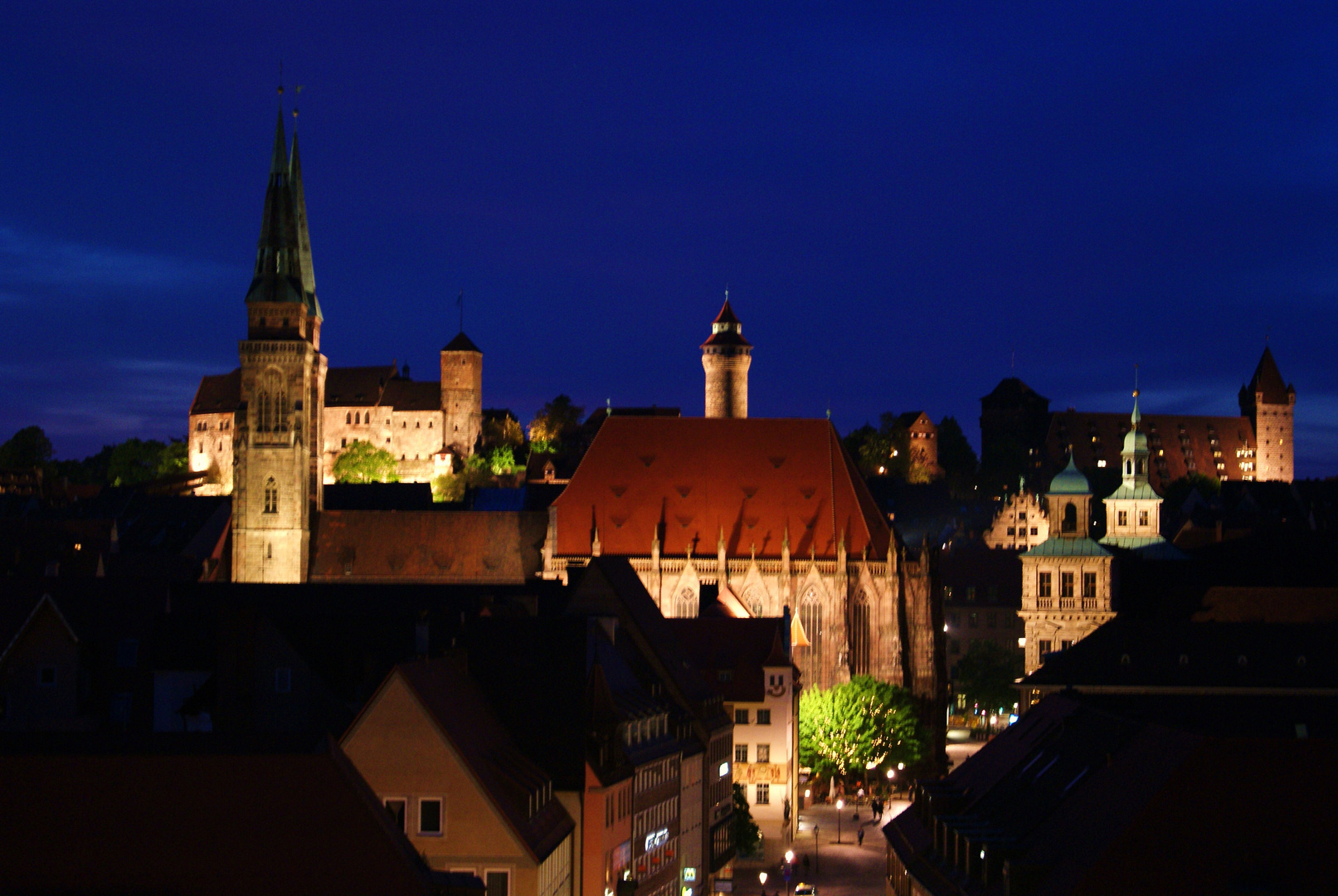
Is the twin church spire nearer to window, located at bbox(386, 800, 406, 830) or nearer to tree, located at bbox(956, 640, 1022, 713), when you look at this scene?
tree, located at bbox(956, 640, 1022, 713)

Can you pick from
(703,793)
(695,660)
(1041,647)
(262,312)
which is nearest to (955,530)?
(1041,647)

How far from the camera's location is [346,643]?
61.9 m

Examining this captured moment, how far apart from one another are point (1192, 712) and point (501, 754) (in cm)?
1874

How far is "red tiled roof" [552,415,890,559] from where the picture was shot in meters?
112

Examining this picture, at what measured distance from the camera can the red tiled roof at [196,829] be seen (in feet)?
124

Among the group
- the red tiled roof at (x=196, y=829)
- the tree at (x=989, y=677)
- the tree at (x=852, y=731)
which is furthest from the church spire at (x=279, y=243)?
the red tiled roof at (x=196, y=829)

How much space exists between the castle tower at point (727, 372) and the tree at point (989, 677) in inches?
983

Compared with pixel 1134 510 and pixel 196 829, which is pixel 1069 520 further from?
pixel 196 829

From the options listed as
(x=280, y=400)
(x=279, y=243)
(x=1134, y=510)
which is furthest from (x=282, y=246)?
(x=1134, y=510)

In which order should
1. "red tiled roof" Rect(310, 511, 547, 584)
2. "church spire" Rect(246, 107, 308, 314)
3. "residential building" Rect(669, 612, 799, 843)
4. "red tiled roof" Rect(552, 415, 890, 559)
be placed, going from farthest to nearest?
"church spire" Rect(246, 107, 308, 314), "red tiled roof" Rect(310, 511, 547, 584), "red tiled roof" Rect(552, 415, 890, 559), "residential building" Rect(669, 612, 799, 843)

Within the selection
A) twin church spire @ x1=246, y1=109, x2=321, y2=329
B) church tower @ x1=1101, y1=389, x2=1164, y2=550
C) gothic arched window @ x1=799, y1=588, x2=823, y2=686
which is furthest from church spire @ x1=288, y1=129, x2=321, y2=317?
church tower @ x1=1101, y1=389, x2=1164, y2=550

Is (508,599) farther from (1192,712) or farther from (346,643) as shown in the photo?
(1192,712)

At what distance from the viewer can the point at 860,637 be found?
109 metres

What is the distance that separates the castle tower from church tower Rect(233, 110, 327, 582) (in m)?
35.7
